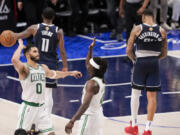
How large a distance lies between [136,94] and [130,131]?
610 mm

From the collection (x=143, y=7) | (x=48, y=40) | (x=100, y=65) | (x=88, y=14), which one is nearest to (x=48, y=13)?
(x=48, y=40)

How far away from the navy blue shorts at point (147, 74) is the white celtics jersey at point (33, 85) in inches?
67.6

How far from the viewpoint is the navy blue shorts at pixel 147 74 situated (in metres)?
8.30

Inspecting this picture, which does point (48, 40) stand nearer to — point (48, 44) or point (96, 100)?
point (48, 44)

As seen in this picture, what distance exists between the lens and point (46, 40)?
27.6ft

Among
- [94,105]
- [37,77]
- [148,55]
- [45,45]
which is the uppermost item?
[45,45]

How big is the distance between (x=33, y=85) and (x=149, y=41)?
203 centimetres

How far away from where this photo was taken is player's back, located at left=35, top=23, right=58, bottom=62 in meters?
8.41

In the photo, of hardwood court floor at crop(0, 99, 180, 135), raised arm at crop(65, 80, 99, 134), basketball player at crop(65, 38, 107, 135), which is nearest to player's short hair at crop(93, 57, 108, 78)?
basketball player at crop(65, 38, 107, 135)

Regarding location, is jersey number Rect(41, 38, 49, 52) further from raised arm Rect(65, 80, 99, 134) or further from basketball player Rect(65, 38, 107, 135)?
raised arm Rect(65, 80, 99, 134)

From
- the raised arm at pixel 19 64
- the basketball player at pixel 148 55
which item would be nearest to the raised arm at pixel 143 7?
the basketball player at pixel 148 55

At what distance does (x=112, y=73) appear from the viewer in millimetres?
12273

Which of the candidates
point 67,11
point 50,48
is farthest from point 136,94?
point 67,11

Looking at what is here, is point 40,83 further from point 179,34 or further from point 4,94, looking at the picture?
point 179,34
